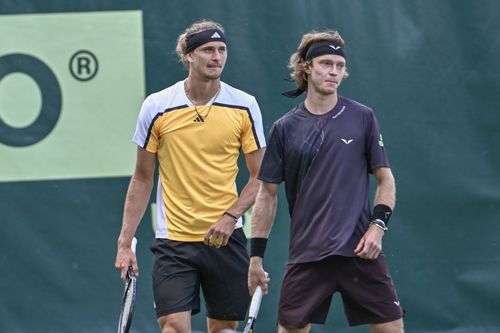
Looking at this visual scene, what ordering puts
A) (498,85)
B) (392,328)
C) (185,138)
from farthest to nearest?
(498,85)
(185,138)
(392,328)

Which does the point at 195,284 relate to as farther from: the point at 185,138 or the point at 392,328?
the point at 392,328

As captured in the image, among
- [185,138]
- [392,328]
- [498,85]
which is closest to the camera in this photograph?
[392,328]

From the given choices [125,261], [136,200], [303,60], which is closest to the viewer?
[303,60]

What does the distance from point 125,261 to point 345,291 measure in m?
1.23

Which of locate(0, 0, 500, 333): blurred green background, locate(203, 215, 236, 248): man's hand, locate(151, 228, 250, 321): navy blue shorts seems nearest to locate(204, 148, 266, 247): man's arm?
locate(203, 215, 236, 248): man's hand

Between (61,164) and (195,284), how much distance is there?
1.86 metres

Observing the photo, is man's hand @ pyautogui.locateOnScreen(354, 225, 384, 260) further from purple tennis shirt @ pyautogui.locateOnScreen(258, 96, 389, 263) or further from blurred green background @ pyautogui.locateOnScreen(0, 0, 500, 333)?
blurred green background @ pyautogui.locateOnScreen(0, 0, 500, 333)

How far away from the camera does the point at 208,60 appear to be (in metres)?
6.12

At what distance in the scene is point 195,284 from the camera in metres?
6.09

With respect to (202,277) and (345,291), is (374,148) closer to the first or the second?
(345,291)

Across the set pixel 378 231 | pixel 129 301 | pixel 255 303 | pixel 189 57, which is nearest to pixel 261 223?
pixel 255 303

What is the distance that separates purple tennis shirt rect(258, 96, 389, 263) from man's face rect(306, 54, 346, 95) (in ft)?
0.33

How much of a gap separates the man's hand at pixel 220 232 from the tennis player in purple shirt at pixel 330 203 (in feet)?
0.70

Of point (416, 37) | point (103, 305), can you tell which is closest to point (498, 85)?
point (416, 37)
